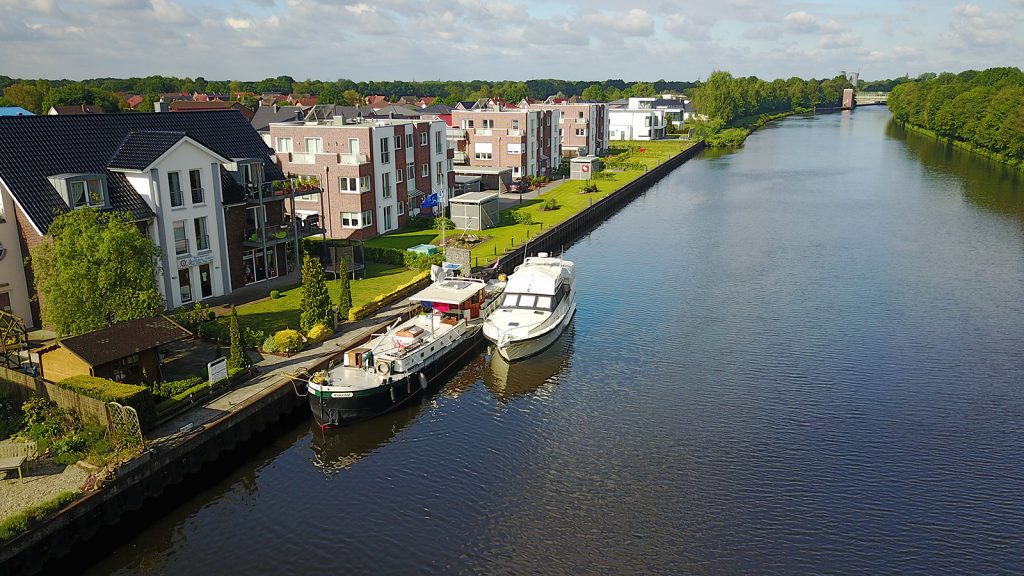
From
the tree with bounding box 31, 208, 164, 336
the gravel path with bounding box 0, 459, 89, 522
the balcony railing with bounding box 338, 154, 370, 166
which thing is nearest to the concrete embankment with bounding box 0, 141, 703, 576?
the gravel path with bounding box 0, 459, 89, 522

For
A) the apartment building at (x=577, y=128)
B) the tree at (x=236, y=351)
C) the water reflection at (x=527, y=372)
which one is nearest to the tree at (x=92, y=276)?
the tree at (x=236, y=351)

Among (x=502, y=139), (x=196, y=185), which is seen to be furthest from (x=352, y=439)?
(x=502, y=139)

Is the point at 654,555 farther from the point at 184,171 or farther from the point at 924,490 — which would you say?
the point at 184,171

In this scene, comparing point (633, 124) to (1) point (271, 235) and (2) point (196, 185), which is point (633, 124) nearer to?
(1) point (271, 235)

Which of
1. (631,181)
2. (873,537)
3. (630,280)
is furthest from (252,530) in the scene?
(631,181)

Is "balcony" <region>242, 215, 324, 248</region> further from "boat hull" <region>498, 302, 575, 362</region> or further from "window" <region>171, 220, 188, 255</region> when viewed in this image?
"boat hull" <region>498, 302, 575, 362</region>

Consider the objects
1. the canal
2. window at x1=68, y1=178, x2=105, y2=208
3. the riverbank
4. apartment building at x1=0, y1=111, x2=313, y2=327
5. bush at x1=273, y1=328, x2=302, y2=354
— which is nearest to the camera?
the canal

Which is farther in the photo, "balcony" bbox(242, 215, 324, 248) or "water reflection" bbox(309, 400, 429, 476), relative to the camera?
"balcony" bbox(242, 215, 324, 248)
